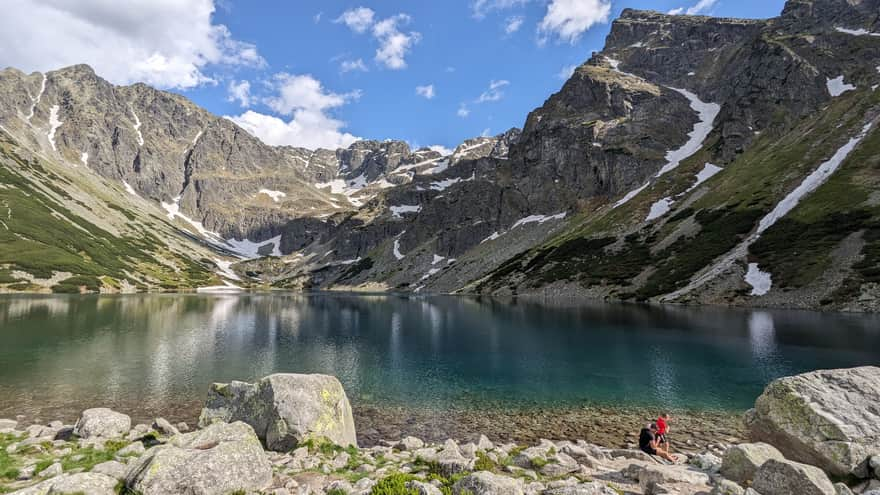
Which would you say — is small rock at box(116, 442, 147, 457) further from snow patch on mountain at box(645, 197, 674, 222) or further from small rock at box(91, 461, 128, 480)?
snow patch on mountain at box(645, 197, 674, 222)

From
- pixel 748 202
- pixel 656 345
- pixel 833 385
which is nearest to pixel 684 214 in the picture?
pixel 748 202

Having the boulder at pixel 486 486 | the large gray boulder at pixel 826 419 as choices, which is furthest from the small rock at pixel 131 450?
the large gray boulder at pixel 826 419

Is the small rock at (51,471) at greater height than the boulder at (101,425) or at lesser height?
greater

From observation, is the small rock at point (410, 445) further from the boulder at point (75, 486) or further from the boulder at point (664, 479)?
the boulder at point (75, 486)

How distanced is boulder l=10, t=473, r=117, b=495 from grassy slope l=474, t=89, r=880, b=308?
352 ft

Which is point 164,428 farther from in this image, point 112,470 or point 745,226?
point 745,226

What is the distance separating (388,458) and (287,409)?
5.98 m

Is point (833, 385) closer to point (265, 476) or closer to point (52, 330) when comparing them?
point (265, 476)

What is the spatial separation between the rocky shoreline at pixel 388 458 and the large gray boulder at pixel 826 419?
1.6 inches

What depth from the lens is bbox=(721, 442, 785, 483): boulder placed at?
14.3 m

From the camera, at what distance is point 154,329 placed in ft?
240

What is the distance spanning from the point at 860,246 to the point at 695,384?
256 feet

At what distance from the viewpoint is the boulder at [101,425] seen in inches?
874

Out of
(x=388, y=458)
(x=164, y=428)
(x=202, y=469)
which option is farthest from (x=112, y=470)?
(x=164, y=428)
